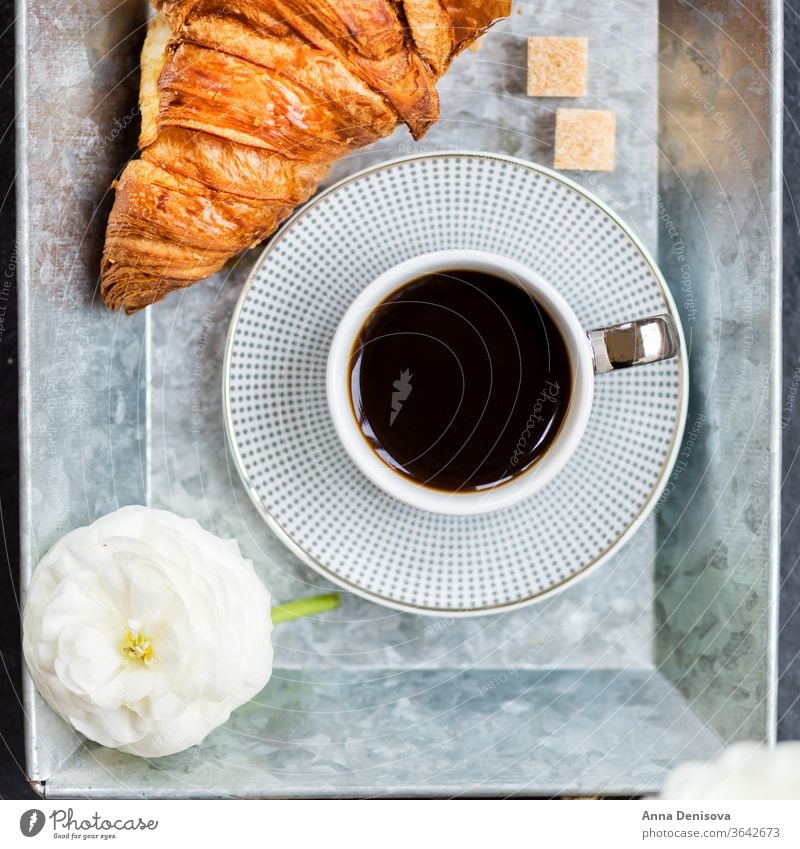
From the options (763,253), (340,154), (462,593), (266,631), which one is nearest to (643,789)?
(462,593)

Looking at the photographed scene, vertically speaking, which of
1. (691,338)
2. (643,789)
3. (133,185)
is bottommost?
(643,789)

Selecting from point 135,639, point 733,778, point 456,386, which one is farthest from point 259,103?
point 733,778

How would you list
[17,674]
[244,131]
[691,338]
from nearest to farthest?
1. [244,131]
2. [691,338]
3. [17,674]

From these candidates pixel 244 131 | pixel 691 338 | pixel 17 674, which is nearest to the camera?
pixel 244 131

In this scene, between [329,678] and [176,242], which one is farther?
[329,678]

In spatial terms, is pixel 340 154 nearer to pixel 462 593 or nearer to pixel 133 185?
pixel 133 185

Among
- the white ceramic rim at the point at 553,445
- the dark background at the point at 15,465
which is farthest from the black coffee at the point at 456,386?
the dark background at the point at 15,465

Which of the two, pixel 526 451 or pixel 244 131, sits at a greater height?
pixel 244 131

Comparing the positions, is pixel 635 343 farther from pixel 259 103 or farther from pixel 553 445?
pixel 259 103
